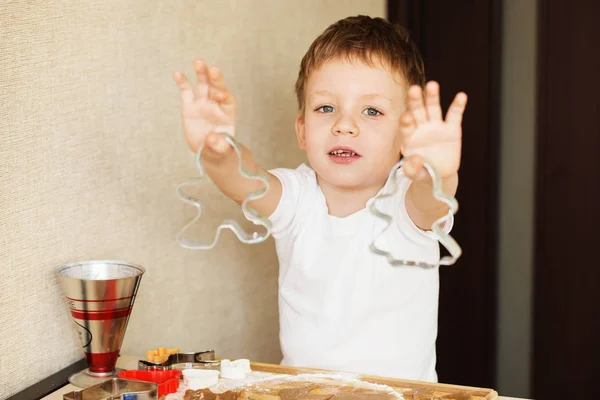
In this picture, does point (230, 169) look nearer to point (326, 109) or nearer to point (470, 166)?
point (326, 109)

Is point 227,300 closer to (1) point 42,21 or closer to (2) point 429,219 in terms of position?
(2) point 429,219

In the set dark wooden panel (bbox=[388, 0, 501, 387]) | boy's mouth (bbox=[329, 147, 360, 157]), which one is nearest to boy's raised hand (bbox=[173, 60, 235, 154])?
boy's mouth (bbox=[329, 147, 360, 157])

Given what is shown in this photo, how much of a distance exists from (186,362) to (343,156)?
38 cm

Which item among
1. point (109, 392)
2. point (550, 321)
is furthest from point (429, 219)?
point (550, 321)

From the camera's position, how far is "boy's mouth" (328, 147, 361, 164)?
44.5 inches

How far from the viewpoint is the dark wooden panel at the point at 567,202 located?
6.62ft

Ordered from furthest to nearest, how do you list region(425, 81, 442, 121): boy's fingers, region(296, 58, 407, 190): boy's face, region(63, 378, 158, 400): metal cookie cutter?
1. region(296, 58, 407, 190): boy's face
2. region(63, 378, 158, 400): metal cookie cutter
3. region(425, 81, 442, 121): boy's fingers

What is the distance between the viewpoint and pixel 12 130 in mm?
932

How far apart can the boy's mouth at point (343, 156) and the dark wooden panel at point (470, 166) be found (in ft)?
3.40

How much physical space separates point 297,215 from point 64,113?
40 centimetres

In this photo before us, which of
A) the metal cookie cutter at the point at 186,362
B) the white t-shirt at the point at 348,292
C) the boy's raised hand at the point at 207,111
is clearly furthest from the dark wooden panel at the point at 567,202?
the boy's raised hand at the point at 207,111

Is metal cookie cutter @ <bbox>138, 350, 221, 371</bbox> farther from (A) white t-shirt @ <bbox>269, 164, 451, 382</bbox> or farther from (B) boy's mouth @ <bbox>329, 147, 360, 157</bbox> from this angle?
(B) boy's mouth @ <bbox>329, 147, 360, 157</bbox>

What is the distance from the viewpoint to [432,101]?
0.76 metres

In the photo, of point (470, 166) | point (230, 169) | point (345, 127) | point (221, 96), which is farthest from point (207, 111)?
point (470, 166)
